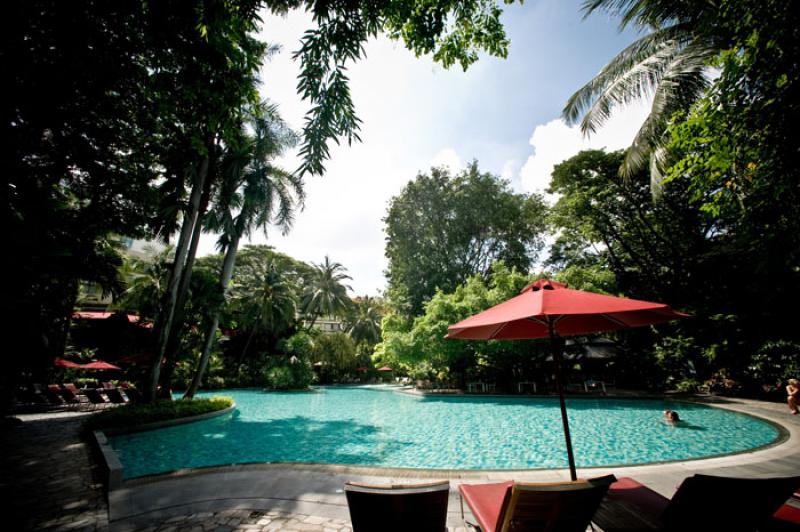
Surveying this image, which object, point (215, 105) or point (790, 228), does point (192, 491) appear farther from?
point (790, 228)

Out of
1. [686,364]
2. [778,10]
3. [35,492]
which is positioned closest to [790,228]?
[778,10]

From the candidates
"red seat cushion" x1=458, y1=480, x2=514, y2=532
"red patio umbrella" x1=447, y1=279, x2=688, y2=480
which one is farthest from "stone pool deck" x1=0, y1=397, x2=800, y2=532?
"red patio umbrella" x1=447, y1=279, x2=688, y2=480

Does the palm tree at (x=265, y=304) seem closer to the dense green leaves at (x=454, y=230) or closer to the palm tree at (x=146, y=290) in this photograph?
the palm tree at (x=146, y=290)

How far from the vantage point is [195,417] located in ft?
36.2

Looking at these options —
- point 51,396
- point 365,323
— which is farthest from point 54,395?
point 365,323

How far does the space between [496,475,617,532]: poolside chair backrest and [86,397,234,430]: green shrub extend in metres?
11.8

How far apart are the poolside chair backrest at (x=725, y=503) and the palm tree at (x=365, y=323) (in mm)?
32399

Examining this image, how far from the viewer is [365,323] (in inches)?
1374

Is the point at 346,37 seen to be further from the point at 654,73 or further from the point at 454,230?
the point at 454,230

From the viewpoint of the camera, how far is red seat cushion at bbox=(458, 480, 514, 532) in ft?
8.71

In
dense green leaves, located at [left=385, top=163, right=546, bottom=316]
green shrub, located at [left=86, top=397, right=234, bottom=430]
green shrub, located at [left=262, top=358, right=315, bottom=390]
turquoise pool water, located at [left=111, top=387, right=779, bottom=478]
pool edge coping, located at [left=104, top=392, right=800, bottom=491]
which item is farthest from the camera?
dense green leaves, located at [left=385, top=163, right=546, bottom=316]

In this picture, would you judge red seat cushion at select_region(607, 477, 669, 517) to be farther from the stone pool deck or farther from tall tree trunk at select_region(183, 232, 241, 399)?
tall tree trunk at select_region(183, 232, 241, 399)

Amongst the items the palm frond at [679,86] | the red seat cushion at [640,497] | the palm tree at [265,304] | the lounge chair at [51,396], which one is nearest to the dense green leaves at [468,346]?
the palm frond at [679,86]

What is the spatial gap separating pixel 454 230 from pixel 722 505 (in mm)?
23843
